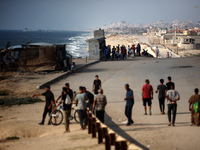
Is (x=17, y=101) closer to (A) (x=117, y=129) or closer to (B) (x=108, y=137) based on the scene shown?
(A) (x=117, y=129)

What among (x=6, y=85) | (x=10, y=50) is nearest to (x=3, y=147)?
(x=6, y=85)

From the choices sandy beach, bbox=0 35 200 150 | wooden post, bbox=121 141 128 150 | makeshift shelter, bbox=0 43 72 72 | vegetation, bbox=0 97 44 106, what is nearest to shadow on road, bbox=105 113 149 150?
sandy beach, bbox=0 35 200 150

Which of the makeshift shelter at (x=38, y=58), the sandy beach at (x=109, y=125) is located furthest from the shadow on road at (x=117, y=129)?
the makeshift shelter at (x=38, y=58)

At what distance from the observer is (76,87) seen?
1798cm

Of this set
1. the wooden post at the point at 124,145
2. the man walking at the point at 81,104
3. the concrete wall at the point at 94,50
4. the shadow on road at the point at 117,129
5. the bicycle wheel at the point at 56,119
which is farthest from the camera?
Answer: the concrete wall at the point at 94,50

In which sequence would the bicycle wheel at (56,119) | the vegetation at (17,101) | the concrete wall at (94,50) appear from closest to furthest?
the bicycle wheel at (56,119)
the vegetation at (17,101)
the concrete wall at (94,50)

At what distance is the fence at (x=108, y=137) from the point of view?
6441mm

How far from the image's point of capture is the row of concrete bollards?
6.49 metres

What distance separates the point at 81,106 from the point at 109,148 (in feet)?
8.84

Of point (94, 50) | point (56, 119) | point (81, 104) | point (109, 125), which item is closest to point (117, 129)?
point (109, 125)

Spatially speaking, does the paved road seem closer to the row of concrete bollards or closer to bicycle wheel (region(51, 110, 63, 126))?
the row of concrete bollards

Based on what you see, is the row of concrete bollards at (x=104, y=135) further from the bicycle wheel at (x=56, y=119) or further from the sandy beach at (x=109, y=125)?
the bicycle wheel at (x=56, y=119)

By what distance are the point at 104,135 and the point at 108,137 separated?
0.65 metres

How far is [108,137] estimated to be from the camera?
285 inches
